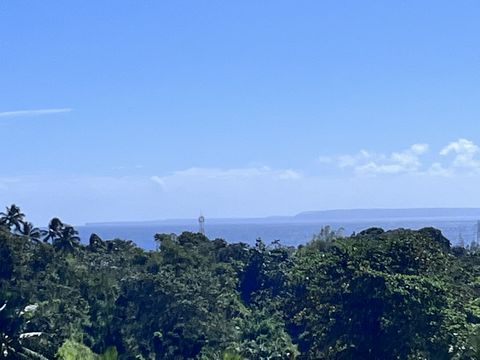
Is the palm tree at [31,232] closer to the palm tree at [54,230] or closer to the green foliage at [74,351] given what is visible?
the palm tree at [54,230]

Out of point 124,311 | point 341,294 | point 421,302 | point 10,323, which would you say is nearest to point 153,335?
point 124,311

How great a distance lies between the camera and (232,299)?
5028 cm

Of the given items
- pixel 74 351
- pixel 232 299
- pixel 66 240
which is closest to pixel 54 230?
pixel 66 240

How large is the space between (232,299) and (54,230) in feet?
48.5

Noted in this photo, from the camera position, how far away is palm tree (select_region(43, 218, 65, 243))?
5794 cm

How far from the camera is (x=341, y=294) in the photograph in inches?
1320

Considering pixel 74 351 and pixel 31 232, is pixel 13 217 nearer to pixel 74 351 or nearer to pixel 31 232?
pixel 31 232

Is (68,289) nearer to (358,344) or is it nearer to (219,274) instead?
(219,274)

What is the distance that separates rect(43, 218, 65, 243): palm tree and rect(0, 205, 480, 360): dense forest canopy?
0.28ft

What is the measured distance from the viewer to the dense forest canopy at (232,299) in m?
31.0

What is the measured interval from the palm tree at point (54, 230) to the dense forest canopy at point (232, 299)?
0.28 feet

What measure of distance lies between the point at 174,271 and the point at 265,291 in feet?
26.3

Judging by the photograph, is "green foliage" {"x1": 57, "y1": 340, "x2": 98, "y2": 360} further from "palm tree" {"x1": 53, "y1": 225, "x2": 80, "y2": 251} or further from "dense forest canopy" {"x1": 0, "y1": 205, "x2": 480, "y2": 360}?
"palm tree" {"x1": 53, "y1": 225, "x2": 80, "y2": 251}

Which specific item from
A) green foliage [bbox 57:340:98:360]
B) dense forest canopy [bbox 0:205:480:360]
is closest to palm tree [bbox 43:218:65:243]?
dense forest canopy [bbox 0:205:480:360]
